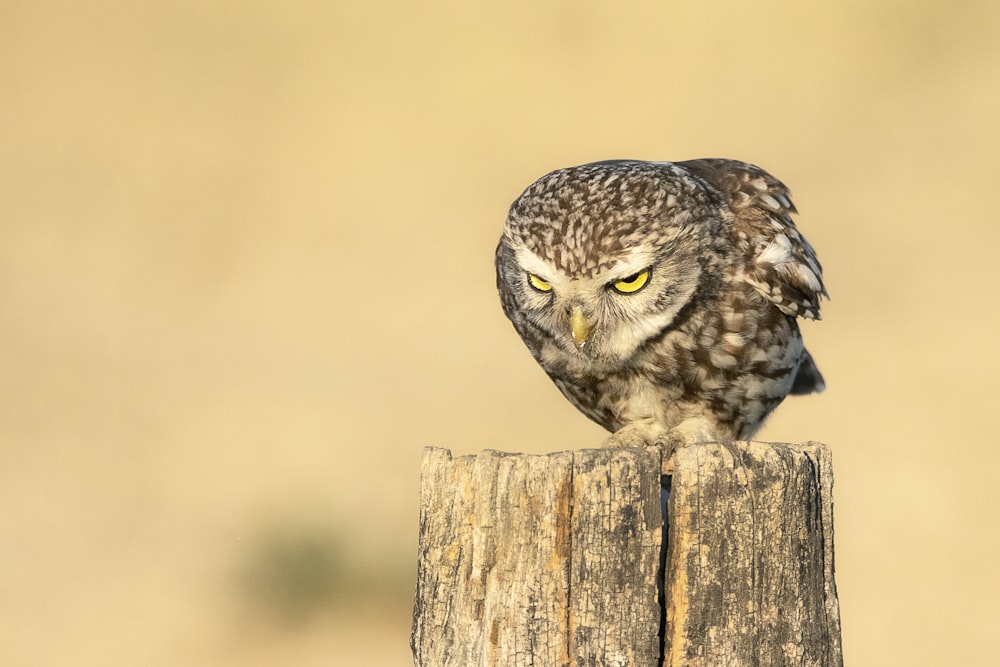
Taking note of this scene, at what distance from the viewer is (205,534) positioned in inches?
416

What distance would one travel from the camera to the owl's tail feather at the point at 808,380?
5.79 metres

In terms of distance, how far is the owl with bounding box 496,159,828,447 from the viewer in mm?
4414

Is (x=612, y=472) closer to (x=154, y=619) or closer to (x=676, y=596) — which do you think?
(x=676, y=596)

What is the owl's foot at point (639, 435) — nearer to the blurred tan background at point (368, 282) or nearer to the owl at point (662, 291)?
the owl at point (662, 291)

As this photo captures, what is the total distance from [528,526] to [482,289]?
1028 cm

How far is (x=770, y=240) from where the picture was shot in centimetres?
489

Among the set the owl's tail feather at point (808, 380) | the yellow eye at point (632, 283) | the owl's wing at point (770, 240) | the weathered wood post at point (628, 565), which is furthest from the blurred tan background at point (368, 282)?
the weathered wood post at point (628, 565)

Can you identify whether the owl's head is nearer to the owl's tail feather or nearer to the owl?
the owl

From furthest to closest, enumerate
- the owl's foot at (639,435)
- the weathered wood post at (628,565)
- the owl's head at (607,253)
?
the owl's foot at (639,435)
the owl's head at (607,253)
the weathered wood post at (628,565)

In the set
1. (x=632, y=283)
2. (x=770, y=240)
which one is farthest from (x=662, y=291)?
(x=770, y=240)

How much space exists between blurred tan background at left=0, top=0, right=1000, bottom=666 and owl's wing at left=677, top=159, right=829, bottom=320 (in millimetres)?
5008

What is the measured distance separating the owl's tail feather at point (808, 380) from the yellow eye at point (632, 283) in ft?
4.99

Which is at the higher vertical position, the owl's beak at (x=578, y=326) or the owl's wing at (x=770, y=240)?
the owl's wing at (x=770, y=240)

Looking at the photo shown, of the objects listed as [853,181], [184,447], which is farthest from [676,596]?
[853,181]
